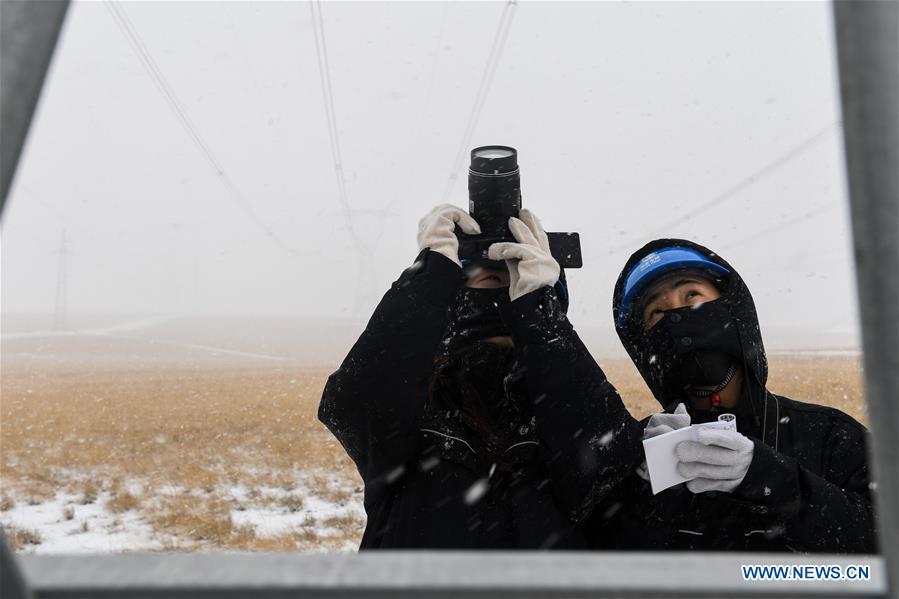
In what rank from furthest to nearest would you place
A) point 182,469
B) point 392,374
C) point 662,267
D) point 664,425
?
1. point 182,469
2. point 662,267
3. point 664,425
4. point 392,374

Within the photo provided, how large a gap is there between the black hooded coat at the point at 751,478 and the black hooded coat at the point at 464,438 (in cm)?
18

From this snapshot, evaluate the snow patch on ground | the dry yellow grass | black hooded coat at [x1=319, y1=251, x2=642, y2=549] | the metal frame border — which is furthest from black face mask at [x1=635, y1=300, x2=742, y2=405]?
the snow patch on ground

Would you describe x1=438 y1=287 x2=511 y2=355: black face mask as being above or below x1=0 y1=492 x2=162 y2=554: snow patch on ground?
above

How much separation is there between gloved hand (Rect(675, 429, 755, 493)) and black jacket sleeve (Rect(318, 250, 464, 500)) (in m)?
0.74

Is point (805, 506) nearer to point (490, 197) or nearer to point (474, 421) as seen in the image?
point (474, 421)

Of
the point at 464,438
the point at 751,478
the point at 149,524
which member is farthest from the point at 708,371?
the point at 149,524

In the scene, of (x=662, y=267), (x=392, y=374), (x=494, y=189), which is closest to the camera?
(x=392, y=374)

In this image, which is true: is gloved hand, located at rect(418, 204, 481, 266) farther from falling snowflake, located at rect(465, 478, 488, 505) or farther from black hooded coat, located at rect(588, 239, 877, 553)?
black hooded coat, located at rect(588, 239, 877, 553)

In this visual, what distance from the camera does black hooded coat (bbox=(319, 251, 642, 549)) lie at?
1.74m

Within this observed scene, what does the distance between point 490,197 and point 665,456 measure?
0.93 m

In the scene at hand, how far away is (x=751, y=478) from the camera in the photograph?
1659mm

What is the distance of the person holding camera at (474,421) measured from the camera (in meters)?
1.74

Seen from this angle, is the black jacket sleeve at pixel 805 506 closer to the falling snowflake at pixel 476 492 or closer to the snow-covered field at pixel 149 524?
the falling snowflake at pixel 476 492

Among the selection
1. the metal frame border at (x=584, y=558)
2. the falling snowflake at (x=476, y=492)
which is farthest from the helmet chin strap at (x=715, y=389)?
the metal frame border at (x=584, y=558)
